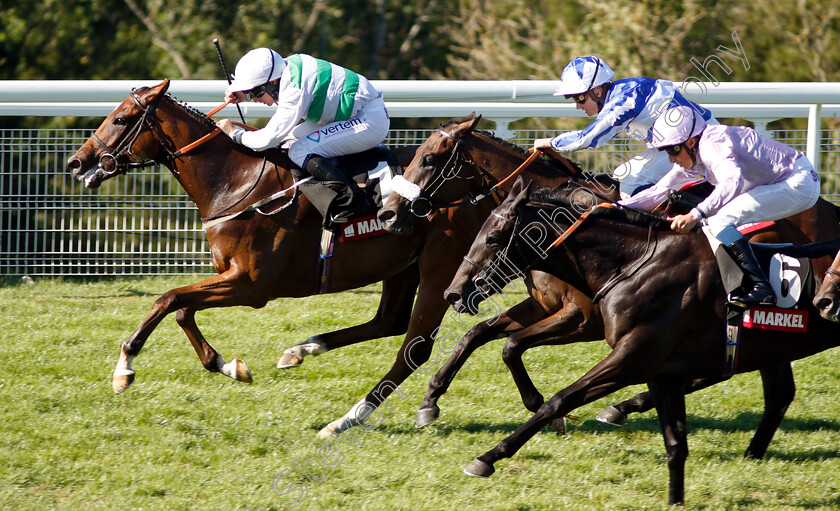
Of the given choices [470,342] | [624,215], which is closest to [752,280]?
[624,215]

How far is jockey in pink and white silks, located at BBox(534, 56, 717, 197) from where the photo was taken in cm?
548

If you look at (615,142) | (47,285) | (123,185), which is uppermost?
(615,142)

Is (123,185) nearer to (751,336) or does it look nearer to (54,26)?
(751,336)

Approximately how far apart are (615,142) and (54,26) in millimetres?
10086

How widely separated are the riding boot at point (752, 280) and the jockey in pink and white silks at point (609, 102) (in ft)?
3.27

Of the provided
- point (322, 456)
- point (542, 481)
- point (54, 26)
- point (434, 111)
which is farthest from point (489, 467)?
point (54, 26)

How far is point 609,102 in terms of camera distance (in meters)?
5.55

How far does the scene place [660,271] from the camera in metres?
4.79

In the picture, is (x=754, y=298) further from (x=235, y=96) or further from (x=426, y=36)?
(x=426, y=36)

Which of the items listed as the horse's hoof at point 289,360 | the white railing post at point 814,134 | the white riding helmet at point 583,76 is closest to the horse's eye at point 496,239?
the white riding helmet at point 583,76

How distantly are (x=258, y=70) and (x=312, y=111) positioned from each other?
0.39m

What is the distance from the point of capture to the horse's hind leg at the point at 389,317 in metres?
6.42

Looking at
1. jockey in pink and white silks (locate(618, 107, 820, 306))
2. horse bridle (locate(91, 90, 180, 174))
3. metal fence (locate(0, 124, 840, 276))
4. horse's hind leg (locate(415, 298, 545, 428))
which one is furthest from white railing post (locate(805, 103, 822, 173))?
horse bridle (locate(91, 90, 180, 174))

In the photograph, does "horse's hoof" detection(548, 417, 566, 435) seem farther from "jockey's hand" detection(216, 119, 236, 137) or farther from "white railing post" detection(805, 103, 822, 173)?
"white railing post" detection(805, 103, 822, 173)
